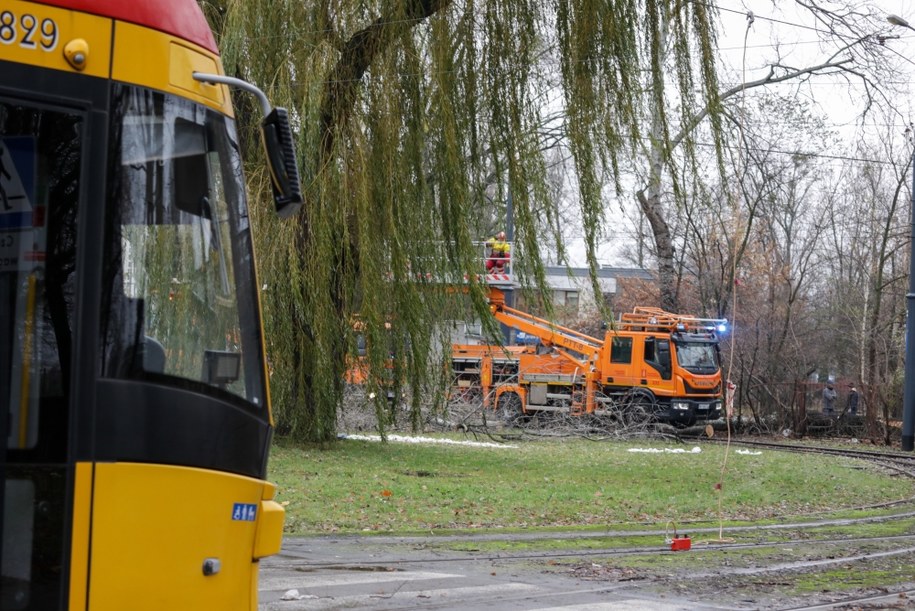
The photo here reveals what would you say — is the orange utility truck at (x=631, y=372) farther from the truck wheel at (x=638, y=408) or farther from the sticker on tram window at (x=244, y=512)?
the sticker on tram window at (x=244, y=512)

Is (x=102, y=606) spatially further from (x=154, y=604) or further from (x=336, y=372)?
(x=336, y=372)

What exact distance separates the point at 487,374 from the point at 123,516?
31248 mm

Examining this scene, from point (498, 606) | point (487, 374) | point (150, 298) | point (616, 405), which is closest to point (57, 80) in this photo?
point (150, 298)

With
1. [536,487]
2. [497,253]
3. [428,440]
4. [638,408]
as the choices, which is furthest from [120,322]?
[638,408]

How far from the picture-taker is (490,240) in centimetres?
1602

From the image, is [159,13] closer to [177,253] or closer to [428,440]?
[177,253]

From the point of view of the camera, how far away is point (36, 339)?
451 centimetres

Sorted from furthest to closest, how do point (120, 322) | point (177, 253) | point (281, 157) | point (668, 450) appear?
point (668, 450) → point (281, 157) → point (177, 253) → point (120, 322)

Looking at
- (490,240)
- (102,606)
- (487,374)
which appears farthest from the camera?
(487,374)

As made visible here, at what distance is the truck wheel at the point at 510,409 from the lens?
113ft

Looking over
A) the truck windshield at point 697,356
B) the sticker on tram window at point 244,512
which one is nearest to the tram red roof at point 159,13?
the sticker on tram window at point 244,512

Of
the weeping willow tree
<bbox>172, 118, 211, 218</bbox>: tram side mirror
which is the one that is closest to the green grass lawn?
the weeping willow tree

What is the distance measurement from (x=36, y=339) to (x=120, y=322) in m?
0.32

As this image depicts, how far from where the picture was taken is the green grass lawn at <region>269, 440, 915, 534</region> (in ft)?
43.7
